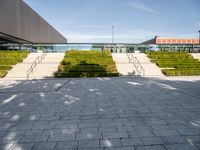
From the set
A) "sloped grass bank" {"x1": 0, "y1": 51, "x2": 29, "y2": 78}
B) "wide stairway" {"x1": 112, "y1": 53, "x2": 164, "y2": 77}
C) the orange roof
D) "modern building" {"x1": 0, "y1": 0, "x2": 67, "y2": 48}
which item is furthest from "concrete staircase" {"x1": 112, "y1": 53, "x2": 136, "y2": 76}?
the orange roof

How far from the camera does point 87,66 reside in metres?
18.4

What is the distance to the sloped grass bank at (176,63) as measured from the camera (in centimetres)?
1740

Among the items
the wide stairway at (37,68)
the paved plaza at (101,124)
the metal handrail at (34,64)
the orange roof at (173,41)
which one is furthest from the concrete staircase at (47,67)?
the orange roof at (173,41)

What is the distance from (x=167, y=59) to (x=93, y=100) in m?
17.8

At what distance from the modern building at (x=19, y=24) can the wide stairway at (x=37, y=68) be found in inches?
398

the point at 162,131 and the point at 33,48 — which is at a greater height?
the point at 33,48

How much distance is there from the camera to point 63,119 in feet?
16.5

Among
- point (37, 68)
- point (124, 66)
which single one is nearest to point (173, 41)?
point (124, 66)

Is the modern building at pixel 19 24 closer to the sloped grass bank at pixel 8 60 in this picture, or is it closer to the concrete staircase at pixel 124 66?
the sloped grass bank at pixel 8 60

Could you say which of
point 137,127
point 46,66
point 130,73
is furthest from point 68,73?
point 137,127

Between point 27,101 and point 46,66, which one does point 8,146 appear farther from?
point 46,66

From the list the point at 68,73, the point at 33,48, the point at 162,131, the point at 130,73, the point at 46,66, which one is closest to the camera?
the point at 162,131

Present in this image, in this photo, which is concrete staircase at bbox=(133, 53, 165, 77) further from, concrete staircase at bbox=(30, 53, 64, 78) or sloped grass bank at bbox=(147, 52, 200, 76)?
concrete staircase at bbox=(30, 53, 64, 78)

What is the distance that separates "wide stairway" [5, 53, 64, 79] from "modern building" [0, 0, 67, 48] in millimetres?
10117
